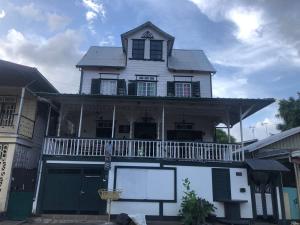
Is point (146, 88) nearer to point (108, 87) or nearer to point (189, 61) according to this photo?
point (108, 87)

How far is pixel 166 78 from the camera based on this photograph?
16172 millimetres

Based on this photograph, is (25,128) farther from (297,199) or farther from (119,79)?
(297,199)

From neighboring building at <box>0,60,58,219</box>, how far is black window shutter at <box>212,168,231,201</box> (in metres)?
7.67

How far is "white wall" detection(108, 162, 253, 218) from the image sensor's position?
11102mm

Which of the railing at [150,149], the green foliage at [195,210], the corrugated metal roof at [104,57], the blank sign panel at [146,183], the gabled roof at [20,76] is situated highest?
the corrugated metal roof at [104,57]

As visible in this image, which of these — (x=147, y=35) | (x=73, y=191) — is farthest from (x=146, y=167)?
(x=147, y=35)

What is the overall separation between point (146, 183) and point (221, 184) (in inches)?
126

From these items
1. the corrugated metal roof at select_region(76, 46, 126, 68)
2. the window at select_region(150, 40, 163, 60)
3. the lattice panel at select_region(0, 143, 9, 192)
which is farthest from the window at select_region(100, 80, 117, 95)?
the lattice panel at select_region(0, 143, 9, 192)

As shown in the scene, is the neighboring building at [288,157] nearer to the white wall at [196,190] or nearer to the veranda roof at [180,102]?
the white wall at [196,190]

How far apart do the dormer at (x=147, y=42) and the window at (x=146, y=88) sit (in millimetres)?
1521

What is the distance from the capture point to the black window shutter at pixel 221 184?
11359mm

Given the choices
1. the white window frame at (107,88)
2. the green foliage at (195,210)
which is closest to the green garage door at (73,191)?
the green foliage at (195,210)

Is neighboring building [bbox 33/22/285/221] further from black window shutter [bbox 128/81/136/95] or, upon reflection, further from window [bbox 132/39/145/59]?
window [bbox 132/39/145/59]

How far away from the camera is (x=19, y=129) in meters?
12.1
